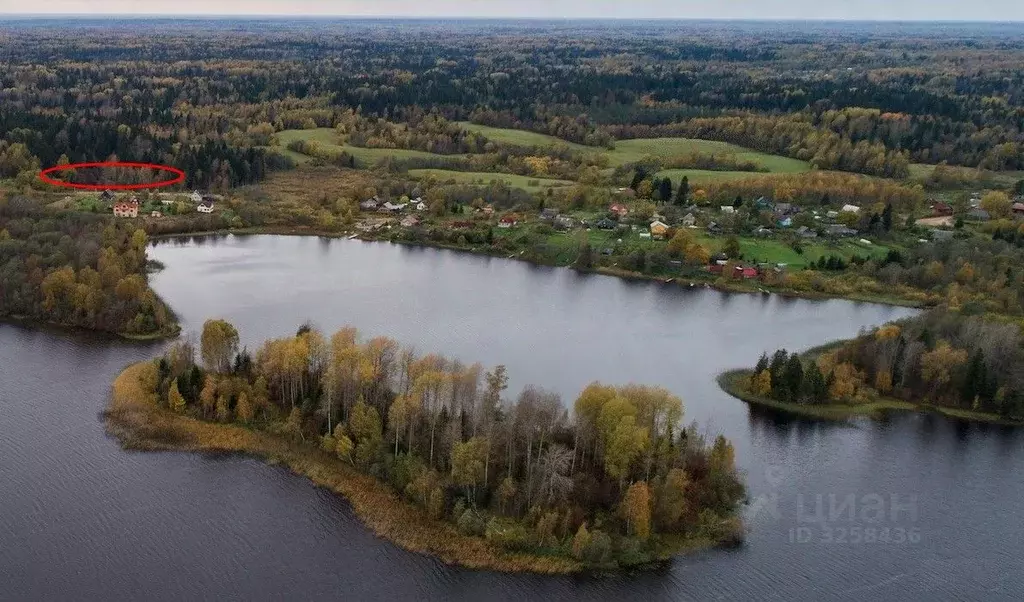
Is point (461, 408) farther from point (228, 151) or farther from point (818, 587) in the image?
point (228, 151)

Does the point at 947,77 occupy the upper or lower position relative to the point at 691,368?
upper

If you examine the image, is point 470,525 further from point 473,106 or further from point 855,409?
point 473,106

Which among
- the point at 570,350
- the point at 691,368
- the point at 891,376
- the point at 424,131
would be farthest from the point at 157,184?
the point at 891,376

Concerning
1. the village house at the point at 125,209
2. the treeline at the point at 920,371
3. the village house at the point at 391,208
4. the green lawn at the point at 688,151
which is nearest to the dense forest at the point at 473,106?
the green lawn at the point at 688,151

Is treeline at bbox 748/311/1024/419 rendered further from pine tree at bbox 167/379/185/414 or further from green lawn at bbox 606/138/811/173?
green lawn at bbox 606/138/811/173

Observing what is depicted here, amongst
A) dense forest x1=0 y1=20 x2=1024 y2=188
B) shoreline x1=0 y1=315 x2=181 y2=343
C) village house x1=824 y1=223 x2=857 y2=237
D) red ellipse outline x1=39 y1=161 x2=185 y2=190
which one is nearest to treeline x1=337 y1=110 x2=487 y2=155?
dense forest x1=0 y1=20 x2=1024 y2=188

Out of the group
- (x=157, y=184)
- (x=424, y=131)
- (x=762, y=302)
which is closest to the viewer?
(x=762, y=302)
